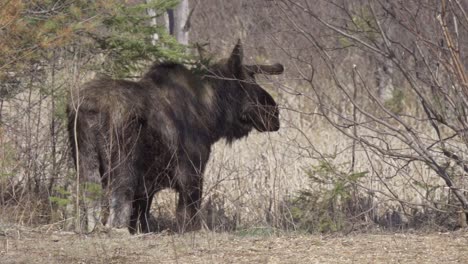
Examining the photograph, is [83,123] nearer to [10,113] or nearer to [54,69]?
[54,69]

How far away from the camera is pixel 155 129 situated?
8.98 metres

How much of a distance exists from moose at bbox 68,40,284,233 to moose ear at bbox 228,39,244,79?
1cm

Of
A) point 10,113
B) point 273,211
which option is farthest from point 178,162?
point 10,113

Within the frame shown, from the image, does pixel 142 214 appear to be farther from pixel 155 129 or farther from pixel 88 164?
pixel 88 164

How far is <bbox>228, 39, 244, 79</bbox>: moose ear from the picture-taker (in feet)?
34.6

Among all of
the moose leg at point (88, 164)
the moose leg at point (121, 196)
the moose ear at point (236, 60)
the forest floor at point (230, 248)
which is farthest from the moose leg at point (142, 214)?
the moose ear at point (236, 60)

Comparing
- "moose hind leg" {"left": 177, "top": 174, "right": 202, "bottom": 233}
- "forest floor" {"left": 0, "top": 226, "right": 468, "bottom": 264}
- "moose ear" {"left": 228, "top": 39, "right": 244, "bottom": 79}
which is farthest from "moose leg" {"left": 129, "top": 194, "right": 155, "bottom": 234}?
"moose ear" {"left": 228, "top": 39, "right": 244, "bottom": 79}

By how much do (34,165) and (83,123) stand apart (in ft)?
5.93

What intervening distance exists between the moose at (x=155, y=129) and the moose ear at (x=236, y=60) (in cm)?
1

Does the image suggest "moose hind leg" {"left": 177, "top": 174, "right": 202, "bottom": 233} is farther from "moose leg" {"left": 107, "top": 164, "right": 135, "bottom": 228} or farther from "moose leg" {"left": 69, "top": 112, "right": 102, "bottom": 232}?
"moose leg" {"left": 69, "top": 112, "right": 102, "bottom": 232}

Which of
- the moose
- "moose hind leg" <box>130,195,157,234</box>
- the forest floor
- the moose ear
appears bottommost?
the forest floor

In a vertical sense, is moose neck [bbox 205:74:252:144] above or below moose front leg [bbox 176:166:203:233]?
above

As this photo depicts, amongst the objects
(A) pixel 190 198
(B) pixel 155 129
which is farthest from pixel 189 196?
(B) pixel 155 129

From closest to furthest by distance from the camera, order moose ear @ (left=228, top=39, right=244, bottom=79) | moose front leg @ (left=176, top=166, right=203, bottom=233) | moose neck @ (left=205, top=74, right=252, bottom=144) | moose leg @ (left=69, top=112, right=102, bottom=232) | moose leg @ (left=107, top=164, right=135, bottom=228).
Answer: moose leg @ (left=69, top=112, right=102, bottom=232) → moose leg @ (left=107, top=164, right=135, bottom=228) → moose front leg @ (left=176, top=166, right=203, bottom=233) → moose neck @ (left=205, top=74, right=252, bottom=144) → moose ear @ (left=228, top=39, right=244, bottom=79)
